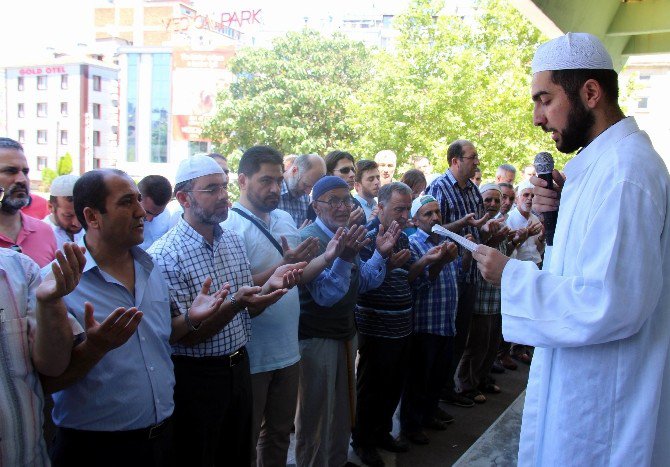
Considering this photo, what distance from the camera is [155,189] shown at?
5.52 metres

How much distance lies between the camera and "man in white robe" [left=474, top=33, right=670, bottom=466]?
1.95 meters

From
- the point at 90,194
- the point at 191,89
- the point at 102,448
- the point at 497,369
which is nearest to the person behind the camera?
the point at 102,448


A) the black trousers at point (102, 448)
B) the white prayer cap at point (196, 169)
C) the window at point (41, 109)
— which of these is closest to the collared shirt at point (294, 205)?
the white prayer cap at point (196, 169)

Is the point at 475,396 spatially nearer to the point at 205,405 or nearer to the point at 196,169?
the point at 205,405

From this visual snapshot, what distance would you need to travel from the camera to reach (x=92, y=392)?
→ 2.46 m

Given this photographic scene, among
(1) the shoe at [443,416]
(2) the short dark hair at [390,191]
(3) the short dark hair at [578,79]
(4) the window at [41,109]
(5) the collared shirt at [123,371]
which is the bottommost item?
(1) the shoe at [443,416]

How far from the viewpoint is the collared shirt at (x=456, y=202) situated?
223 inches

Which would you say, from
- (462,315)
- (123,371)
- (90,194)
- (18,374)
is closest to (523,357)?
(462,315)

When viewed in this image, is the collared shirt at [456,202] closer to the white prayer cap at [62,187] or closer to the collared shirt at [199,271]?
the collared shirt at [199,271]

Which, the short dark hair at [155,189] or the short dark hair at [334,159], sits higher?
the short dark hair at [334,159]

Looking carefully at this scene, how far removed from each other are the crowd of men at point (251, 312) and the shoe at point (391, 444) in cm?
1

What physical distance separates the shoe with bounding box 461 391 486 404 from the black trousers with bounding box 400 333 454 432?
1.15 metres

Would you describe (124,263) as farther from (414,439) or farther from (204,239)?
(414,439)

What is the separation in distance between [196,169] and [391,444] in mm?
2847
